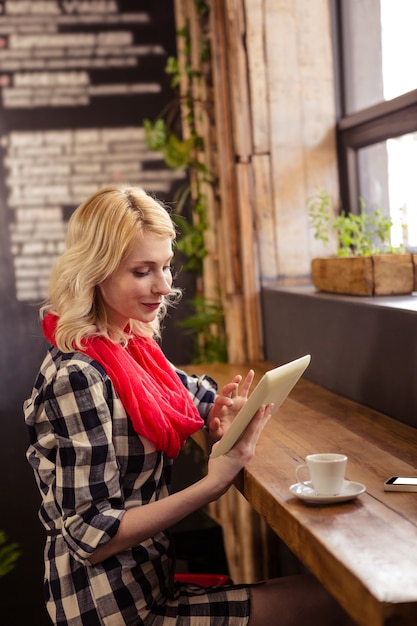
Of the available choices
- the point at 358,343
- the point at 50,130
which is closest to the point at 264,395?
the point at 358,343

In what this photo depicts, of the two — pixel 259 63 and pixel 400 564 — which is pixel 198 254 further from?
pixel 400 564

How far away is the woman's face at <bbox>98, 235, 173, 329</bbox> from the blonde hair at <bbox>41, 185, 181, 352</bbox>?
0.06 ft

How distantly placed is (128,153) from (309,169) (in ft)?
3.89

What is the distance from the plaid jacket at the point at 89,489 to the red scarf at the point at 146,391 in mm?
25

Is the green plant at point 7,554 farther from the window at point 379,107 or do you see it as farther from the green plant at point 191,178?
the window at point 379,107

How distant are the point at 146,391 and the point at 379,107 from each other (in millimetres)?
1502

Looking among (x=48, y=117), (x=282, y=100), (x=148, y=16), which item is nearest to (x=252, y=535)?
(x=282, y=100)

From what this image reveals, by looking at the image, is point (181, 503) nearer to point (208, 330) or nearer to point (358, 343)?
point (358, 343)

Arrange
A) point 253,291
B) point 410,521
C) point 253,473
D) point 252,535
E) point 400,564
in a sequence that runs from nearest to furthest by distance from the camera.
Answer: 1. point 400,564
2. point 410,521
3. point 253,473
4. point 252,535
5. point 253,291

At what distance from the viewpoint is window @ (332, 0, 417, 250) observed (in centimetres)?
261

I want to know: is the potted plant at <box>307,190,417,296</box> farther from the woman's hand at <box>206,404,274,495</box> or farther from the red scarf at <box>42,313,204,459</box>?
the woman's hand at <box>206,404,274,495</box>

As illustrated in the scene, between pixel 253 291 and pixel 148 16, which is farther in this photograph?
pixel 148 16

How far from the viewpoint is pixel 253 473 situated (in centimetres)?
157

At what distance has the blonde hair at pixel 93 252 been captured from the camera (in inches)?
63.8
